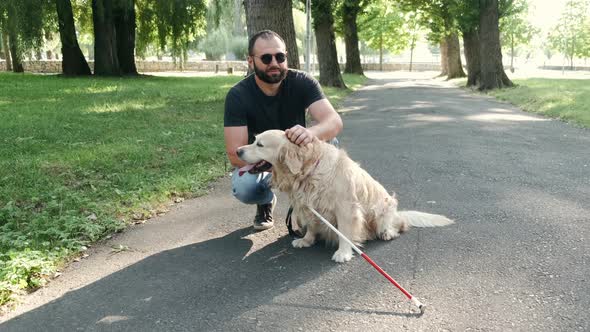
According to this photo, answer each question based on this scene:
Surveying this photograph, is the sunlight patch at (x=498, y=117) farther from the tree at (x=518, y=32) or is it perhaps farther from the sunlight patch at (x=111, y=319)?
the tree at (x=518, y=32)

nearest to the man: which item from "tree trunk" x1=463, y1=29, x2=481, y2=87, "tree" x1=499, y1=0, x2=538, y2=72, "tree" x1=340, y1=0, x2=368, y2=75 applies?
"tree" x1=340, y1=0, x2=368, y2=75

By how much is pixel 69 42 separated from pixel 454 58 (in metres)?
30.1

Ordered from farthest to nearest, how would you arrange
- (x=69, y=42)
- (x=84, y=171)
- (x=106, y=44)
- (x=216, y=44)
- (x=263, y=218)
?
(x=216, y=44)
(x=106, y=44)
(x=69, y=42)
(x=84, y=171)
(x=263, y=218)

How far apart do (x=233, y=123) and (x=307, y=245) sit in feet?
4.51

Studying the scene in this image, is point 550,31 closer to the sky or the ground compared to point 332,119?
closer to the sky

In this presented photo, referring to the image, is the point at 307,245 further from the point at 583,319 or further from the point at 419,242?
the point at 583,319

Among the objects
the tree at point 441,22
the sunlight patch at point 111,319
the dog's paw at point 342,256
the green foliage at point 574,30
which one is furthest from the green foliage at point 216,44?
the sunlight patch at point 111,319

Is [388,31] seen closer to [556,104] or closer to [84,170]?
[556,104]

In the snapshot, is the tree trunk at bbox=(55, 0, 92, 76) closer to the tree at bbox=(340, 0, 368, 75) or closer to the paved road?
the tree at bbox=(340, 0, 368, 75)

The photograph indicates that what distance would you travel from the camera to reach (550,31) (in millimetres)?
75625

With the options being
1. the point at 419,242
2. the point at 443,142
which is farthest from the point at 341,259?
the point at 443,142

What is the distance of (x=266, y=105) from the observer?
477 centimetres

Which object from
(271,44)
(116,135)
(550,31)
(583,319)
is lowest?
(583,319)

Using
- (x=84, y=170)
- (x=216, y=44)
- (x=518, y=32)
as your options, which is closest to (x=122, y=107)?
(x=84, y=170)
